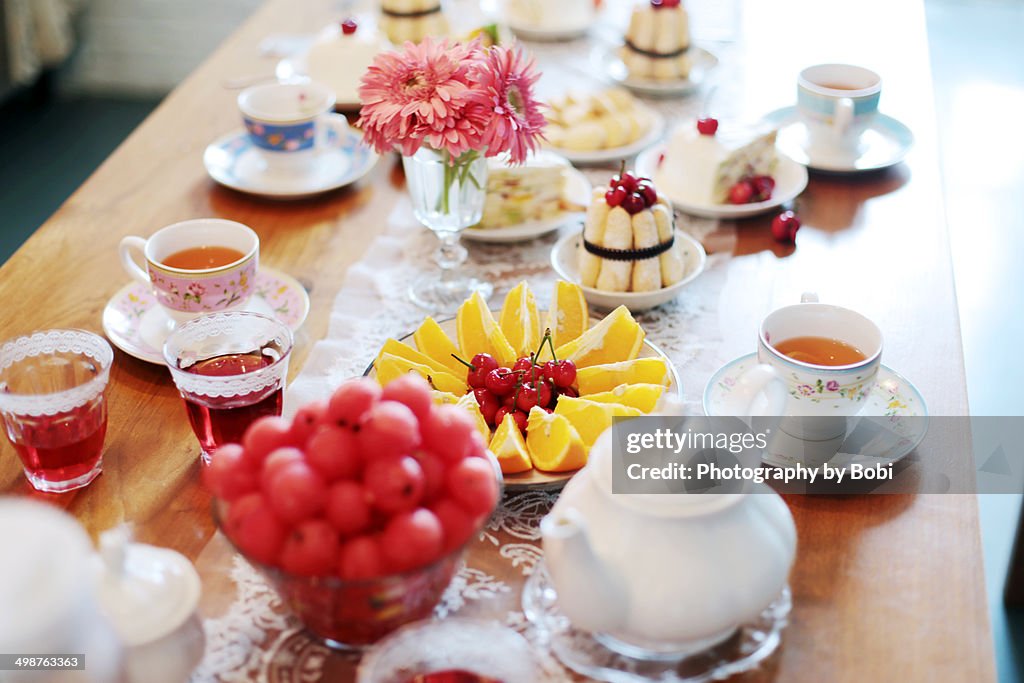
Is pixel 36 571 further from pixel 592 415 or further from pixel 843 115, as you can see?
pixel 843 115

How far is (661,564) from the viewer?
0.84m

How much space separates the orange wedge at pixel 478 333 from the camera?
122 centimetres

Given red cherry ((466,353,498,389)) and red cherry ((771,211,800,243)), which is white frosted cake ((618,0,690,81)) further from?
red cherry ((466,353,498,389))

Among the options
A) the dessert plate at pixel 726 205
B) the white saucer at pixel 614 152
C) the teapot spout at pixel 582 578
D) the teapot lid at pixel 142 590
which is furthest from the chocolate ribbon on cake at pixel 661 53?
the teapot lid at pixel 142 590

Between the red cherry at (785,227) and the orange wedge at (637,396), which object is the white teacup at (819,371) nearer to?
the orange wedge at (637,396)

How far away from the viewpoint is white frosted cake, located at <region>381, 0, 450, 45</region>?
2.12 metres

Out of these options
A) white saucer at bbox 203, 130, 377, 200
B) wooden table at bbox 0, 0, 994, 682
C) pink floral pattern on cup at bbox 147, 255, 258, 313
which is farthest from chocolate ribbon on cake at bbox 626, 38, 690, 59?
pink floral pattern on cup at bbox 147, 255, 258, 313

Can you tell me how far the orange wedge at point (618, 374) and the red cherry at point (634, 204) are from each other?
270 mm

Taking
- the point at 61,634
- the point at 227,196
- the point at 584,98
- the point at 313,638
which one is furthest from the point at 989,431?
the point at 61,634

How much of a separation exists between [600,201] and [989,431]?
1178 mm

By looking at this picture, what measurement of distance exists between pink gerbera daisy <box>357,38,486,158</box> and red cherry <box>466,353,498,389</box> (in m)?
0.28

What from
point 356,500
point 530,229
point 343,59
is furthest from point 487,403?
point 343,59

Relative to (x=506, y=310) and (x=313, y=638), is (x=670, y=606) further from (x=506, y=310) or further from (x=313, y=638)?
(x=506, y=310)

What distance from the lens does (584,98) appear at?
1892 mm
